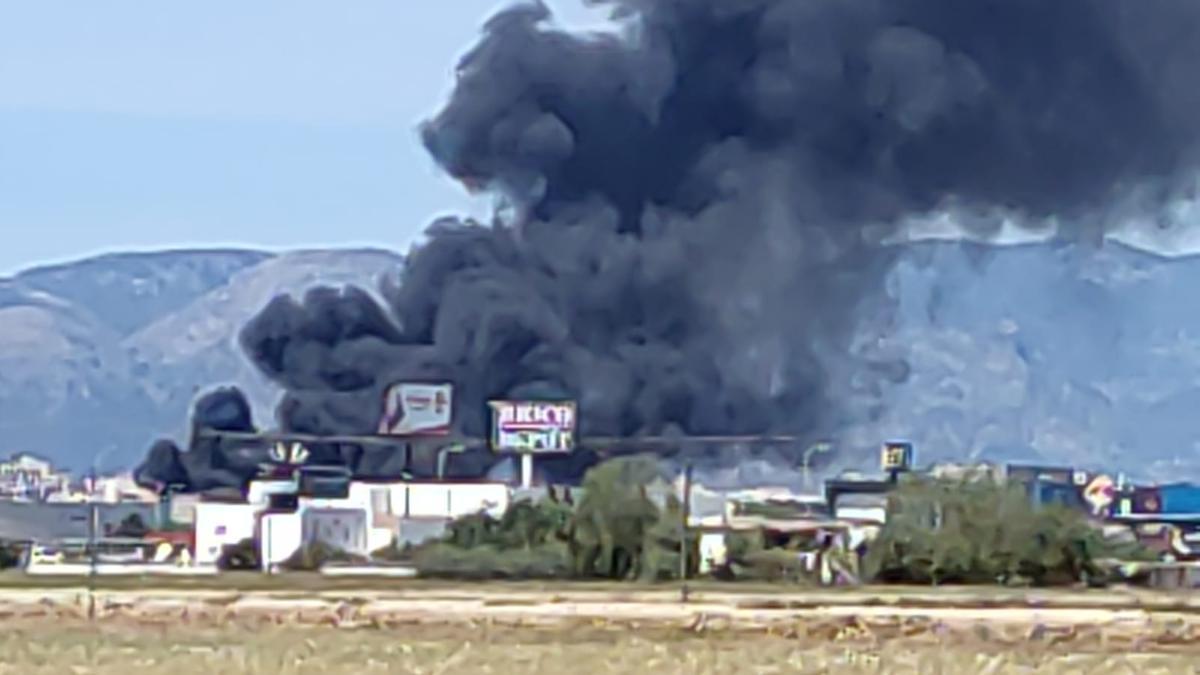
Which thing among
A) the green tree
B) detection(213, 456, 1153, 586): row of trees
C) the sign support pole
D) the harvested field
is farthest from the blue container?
the harvested field

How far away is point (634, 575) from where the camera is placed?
9462cm

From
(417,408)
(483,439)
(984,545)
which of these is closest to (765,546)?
(984,545)

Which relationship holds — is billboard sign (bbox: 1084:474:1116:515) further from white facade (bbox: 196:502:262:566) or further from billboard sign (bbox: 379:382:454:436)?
white facade (bbox: 196:502:262:566)

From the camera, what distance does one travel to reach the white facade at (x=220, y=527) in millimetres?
113938

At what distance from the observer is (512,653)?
138 ft

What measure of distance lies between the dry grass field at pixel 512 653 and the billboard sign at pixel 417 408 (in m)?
83.7

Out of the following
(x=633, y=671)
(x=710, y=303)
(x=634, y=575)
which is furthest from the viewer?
(x=710, y=303)

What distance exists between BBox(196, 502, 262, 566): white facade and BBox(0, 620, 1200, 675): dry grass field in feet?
208

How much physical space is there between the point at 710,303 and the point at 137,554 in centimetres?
3465

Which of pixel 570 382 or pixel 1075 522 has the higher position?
pixel 570 382

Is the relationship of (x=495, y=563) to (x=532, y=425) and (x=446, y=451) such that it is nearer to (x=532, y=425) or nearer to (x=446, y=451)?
(x=532, y=425)

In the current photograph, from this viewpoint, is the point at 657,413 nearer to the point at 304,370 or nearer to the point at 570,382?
the point at 570,382

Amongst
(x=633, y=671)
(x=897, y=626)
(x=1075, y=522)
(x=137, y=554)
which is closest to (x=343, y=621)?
(x=897, y=626)

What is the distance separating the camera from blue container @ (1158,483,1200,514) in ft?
486
